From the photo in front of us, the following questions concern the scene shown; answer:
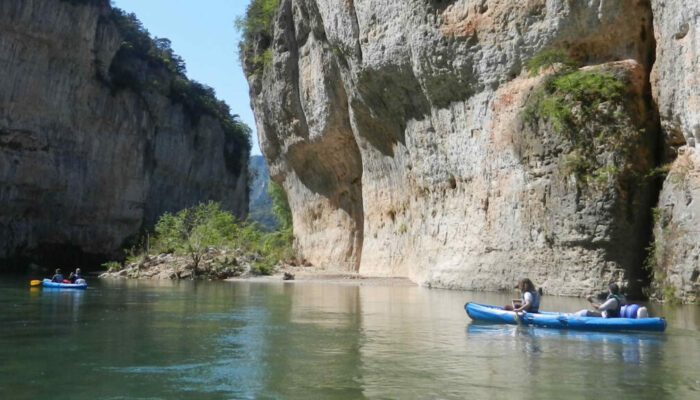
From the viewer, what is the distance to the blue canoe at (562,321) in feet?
39.8

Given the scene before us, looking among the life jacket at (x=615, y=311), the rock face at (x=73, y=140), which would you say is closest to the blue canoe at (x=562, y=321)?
the life jacket at (x=615, y=311)

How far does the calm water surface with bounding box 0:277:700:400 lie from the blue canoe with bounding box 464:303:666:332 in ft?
0.77

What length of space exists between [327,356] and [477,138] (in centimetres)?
1550

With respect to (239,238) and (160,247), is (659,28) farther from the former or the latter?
(160,247)

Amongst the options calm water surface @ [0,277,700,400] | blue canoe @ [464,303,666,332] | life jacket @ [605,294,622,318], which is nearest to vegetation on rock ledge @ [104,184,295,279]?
calm water surface @ [0,277,700,400]

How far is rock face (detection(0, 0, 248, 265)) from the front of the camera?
5322 centimetres

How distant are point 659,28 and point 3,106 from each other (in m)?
47.4

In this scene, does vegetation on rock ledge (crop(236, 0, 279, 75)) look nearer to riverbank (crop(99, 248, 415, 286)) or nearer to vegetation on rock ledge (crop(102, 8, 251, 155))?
riverbank (crop(99, 248, 415, 286))

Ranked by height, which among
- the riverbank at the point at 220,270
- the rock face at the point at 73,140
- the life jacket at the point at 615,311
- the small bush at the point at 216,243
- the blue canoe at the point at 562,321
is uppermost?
the rock face at the point at 73,140

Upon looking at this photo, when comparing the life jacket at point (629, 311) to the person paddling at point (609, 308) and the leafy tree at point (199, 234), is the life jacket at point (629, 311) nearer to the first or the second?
the person paddling at point (609, 308)

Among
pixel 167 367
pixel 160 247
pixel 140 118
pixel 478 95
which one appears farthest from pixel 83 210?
pixel 167 367

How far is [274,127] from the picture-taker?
42938mm

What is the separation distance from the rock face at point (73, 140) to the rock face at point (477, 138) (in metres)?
26.3

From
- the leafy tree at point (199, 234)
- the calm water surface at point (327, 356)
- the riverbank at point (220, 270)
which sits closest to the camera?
the calm water surface at point (327, 356)
